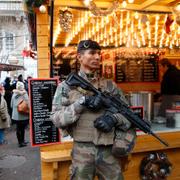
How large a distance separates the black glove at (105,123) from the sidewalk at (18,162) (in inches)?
141

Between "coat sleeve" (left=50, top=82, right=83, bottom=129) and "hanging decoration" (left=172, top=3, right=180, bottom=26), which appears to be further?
"hanging decoration" (left=172, top=3, right=180, bottom=26)

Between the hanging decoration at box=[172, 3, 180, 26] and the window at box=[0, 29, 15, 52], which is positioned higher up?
the window at box=[0, 29, 15, 52]

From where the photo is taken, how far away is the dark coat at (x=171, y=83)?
241 inches

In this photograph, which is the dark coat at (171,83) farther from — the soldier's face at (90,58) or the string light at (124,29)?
the soldier's face at (90,58)

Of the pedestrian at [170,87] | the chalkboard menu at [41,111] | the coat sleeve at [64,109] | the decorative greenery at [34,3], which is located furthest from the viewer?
the pedestrian at [170,87]

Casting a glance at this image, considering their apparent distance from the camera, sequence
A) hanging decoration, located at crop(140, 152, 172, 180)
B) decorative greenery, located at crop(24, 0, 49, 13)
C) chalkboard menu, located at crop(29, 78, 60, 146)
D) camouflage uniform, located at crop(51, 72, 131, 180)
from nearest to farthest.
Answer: camouflage uniform, located at crop(51, 72, 131, 180), decorative greenery, located at crop(24, 0, 49, 13), chalkboard menu, located at crop(29, 78, 60, 146), hanging decoration, located at crop(140, 152, 172, 180)

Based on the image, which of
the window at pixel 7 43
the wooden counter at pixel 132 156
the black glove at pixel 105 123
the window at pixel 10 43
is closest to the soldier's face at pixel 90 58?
the black glove at pixel 105 123

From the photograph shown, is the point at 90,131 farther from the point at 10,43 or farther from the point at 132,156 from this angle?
the point at 10,43

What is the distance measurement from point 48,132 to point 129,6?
7.88 ft

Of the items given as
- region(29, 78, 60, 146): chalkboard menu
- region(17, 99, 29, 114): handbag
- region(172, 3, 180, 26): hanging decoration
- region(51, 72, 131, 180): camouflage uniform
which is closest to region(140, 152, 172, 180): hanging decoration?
region(29, 78, 60, 146): chalkboard menu

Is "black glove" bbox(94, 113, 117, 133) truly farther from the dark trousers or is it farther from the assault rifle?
the dark trousers

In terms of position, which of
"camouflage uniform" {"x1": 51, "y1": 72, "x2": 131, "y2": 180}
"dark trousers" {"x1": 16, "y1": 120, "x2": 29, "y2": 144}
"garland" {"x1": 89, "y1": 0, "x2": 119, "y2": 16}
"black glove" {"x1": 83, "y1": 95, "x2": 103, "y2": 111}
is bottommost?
"dark trousers" {"x1": 16, "y1": 120, "x2": 29, "y2": 144}

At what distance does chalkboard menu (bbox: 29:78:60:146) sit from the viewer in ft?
13.7

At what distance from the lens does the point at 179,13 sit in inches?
186
